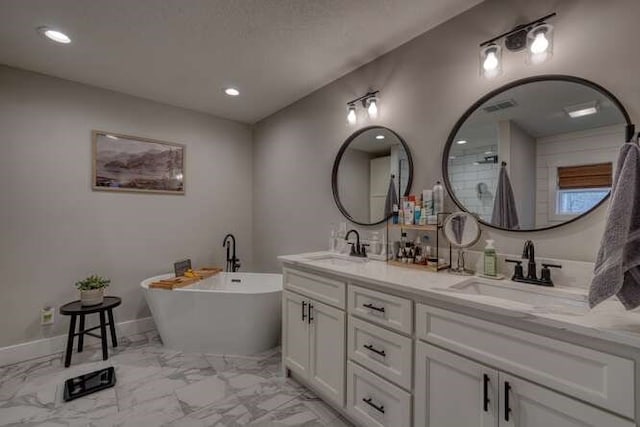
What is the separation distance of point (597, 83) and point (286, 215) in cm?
265

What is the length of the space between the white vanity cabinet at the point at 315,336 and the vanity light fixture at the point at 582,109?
4.78ft

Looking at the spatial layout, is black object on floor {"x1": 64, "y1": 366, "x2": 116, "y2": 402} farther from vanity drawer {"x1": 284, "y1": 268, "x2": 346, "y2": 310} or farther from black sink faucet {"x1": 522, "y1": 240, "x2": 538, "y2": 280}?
black sink faucet {"x1": 522, "y1": 240, "x2": 538, "y2": 280}

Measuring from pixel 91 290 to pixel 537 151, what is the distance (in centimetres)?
345

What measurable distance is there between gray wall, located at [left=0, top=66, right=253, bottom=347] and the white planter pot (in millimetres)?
364

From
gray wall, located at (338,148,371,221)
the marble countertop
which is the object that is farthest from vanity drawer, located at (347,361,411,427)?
gray wall, located at (338,148,371,221)

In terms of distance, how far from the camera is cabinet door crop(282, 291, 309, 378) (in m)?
2.02

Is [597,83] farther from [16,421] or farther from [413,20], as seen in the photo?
[16,421]

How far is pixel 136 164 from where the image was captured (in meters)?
3.07

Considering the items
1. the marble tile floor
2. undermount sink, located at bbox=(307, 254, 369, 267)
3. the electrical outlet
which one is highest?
undermount sink, located at bbox=(307, 254, 369, 267)

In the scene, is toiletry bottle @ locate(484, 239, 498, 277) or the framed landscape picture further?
the framed landscape picture

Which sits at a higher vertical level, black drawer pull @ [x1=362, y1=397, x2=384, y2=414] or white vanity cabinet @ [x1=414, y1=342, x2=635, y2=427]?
white vanity cabinet @ [x1=414, y1=342, x2=635, y2=427]

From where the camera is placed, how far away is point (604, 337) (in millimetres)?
850

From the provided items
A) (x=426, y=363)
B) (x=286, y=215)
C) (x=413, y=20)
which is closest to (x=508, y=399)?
(x=426, y=363)

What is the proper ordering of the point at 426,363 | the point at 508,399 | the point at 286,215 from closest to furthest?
the point at 508,399, the point at 426,363, the point at 286,215
